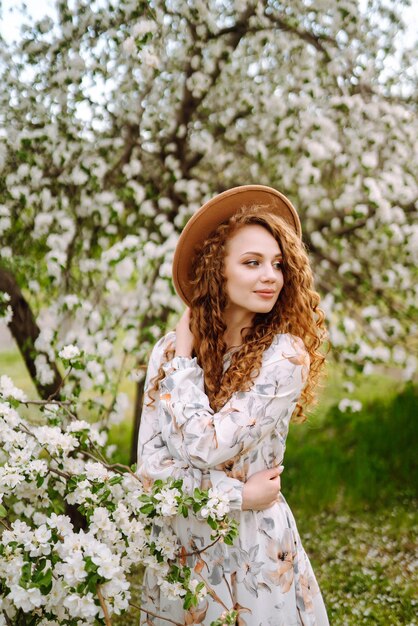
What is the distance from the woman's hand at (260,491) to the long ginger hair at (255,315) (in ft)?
0.82

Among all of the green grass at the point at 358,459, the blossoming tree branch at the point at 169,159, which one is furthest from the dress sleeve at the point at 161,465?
the green grass at the point at 358,459

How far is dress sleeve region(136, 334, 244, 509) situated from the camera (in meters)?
1.71

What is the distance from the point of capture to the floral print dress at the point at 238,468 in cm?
166

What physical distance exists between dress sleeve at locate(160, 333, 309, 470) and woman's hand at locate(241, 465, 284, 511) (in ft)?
0.34

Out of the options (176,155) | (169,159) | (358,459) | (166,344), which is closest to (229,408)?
(166,344)

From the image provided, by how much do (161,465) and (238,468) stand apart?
0.71ft

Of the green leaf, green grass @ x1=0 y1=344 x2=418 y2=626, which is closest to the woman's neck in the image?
the green leaf

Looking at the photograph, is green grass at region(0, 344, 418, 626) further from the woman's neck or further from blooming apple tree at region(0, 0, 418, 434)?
the woman's neck

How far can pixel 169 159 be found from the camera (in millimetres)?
3857

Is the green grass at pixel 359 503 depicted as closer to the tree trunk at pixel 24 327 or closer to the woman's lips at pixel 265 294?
the tree trunk at pixel 24 327

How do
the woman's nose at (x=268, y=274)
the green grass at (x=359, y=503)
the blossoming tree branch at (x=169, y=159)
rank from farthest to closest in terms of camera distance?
the blossoming tree branch at (x=169, y=159)
the green grass at (x=359, y=503)
the woman's nose at (x=268, y=274)

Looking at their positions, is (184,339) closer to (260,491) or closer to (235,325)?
(235,325)

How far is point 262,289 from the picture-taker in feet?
5.99

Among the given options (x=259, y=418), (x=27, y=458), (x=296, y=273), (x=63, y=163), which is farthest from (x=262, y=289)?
(x=63, y=163)
